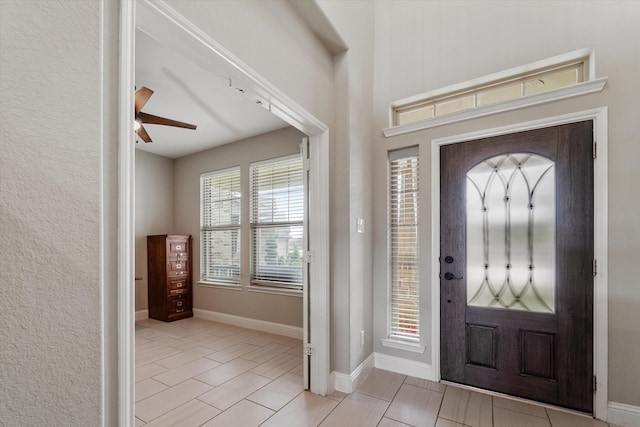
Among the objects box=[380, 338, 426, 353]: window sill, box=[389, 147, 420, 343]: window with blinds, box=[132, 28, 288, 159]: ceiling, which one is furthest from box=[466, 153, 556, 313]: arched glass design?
box=[132, 28, 288, 159]: ceiling

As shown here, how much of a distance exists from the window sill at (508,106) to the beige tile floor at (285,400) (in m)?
2.31

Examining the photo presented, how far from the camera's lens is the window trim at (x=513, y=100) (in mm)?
2148

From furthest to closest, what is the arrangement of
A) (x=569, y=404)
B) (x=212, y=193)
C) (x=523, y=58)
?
1. (x=212, y=193)
2. (x=523, y=58)
3. (x=569, y=404)

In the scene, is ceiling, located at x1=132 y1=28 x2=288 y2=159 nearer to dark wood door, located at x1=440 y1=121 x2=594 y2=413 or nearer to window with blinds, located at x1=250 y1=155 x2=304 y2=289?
window with blinds, located at x1=250 y1=155 x2=304 y2=289

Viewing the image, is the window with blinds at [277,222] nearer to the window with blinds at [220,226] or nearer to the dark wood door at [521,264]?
the window with blinds at [220,226]

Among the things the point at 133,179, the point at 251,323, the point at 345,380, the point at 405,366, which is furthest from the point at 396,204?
the point at 251,323

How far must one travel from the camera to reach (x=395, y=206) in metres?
2.95

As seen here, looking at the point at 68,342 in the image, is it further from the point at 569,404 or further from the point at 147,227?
the point at 147,227

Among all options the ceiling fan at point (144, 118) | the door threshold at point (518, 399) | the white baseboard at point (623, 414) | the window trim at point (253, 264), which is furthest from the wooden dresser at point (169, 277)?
Result: the white baseboard at point (623, 414)

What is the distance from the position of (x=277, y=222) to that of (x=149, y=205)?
2556mm

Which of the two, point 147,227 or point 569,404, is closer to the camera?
point 569,404

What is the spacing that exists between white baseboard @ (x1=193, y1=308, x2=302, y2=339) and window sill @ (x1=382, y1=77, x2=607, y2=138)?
278cm

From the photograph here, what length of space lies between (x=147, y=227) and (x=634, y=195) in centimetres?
600

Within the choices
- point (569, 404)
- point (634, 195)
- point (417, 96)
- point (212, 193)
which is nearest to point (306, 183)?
point (417, 96)
